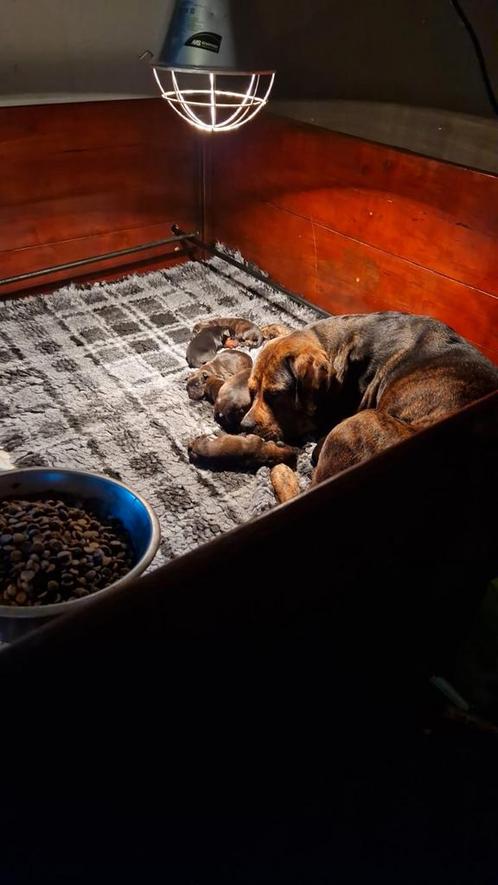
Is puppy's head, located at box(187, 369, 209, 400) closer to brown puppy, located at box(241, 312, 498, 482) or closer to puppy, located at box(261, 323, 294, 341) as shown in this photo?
brown puppy, located at box(241, 312, 498, 482)

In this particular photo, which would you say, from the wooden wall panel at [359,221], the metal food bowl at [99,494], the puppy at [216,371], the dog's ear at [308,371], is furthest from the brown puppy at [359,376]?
the metal food bowl at [99,494]

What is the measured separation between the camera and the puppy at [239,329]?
12.0 ft

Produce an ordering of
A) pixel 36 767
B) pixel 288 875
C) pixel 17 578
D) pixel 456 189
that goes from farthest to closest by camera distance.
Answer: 1. pixel 456 189
2. pixel 17 578
3. pixel 288 875
4. pixel 36 767

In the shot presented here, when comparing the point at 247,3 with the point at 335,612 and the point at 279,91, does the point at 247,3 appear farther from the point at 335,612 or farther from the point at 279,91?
the point at 335,612

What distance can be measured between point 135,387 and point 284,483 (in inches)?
43.2

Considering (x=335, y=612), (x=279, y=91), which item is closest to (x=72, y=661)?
(x=335, y=612)

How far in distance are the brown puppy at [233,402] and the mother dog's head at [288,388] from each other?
0.21 ft

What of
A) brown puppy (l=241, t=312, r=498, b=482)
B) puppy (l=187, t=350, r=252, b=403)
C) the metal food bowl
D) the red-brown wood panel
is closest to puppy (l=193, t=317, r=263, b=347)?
puppy (l=187, t=350, r=252, b=403)

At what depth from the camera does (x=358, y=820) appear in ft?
4.41

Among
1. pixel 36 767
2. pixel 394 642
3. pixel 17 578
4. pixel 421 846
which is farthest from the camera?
pixel 17 578

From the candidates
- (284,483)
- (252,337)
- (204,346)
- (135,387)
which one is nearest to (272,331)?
(252,337)

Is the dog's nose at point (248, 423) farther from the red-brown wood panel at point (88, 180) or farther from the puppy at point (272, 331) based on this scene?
the red-brown wood panel at point (88, 180)

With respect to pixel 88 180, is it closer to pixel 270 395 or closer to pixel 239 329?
pixel 239 329

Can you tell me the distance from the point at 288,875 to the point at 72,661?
0.68 meters
